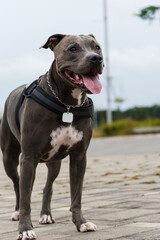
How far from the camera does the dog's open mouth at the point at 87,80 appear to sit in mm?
4113

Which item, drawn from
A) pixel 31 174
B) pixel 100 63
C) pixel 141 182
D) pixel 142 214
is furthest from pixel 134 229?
pixel 141 182

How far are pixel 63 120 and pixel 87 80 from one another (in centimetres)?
43

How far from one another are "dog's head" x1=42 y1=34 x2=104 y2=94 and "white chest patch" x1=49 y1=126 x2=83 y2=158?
0.44 meters

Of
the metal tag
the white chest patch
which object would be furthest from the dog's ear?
the white chest patch

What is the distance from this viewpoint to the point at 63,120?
4.34 meters

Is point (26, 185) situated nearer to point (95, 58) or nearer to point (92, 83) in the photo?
point (92, 83)

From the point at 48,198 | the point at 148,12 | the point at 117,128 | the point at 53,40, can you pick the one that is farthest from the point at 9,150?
the point at 117,128

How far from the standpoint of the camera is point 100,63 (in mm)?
4172

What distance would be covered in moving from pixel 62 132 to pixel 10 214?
1526 mm

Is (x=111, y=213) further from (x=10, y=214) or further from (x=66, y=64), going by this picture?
(x=66, y=64)

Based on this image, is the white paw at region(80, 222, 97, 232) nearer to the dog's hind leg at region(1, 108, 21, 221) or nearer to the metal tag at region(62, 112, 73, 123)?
the metal tag at region(62, 112, 73, 123)

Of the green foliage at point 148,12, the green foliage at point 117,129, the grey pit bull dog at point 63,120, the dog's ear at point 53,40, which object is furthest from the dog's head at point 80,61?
the green foliage at point 117,129

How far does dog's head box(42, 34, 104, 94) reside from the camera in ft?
13.5

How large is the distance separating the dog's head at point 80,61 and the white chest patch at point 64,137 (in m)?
0.44
